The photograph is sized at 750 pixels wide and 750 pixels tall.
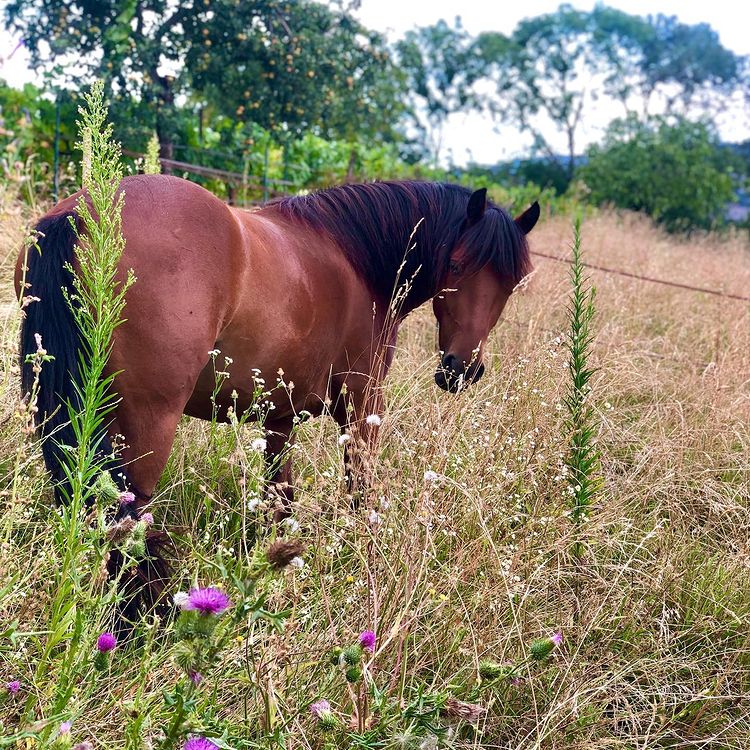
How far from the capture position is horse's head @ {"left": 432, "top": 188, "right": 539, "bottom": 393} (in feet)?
10.8

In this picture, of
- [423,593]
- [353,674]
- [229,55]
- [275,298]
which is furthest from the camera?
[229,55]

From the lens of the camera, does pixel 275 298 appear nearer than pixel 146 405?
No

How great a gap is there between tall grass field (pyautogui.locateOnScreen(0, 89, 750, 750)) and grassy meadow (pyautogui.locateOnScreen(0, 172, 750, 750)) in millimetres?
14

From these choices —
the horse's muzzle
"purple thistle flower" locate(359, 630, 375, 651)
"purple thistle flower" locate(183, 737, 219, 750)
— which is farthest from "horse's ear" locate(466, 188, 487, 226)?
"purple thistle flower" locate(183, 737, 219, 750)

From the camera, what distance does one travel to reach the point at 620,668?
2.29 m

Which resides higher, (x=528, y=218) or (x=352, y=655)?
(x=528, y=218)

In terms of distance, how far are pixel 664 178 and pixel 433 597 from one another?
58.0 feet

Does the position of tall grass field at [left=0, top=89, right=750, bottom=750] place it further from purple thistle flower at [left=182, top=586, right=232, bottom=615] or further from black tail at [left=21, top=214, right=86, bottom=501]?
black tail at [left=21, top=214, right=86, bottom=501]

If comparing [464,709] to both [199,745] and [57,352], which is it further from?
[57,352]

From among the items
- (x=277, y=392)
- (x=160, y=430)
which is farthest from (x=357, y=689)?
(x=277, y=392)

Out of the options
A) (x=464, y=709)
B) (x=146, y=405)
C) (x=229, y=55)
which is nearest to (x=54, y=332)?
(x=146, y=405)

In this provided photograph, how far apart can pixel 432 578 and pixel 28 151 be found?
22.5 feet

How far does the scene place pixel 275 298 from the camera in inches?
106

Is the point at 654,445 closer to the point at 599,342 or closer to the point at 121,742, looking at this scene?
the point at 599,342
